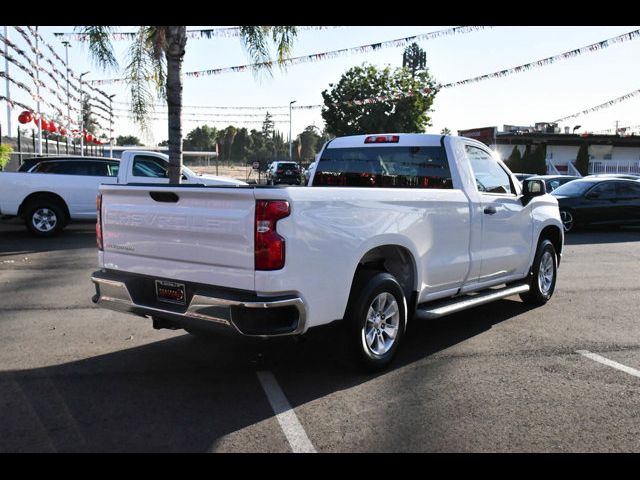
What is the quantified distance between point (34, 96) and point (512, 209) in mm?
22776

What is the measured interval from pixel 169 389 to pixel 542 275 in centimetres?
486

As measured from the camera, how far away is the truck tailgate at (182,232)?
401 centimetres

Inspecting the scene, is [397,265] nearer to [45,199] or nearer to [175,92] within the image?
[175,92]

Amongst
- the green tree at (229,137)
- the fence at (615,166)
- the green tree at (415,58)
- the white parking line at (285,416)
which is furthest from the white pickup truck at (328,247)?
the green tree at (229,137)

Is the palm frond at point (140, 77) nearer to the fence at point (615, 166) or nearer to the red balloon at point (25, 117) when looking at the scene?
the red balloon at point (25, 117)

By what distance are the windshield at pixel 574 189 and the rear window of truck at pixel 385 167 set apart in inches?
446

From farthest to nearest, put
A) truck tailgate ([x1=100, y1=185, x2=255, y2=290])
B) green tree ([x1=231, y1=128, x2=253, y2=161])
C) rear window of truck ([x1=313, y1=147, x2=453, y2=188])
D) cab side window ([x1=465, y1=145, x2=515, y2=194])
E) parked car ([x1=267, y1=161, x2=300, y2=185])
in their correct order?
green tree ([x1=231, y1=128, x2=253, y2=161]) < parked car ([x1=267, y1=161, x2=300, y2=185]) < cab side window ([x1=465, y1=145, x2=515, y2=194]) < rear window of truck ([x1=313, y1=147, x2=453, y2=188]) < truck tailgate ([x1=100, y1=185, x2=255, y2=290])

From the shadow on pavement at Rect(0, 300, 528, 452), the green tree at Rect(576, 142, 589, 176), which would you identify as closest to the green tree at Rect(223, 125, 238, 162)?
the green tree at Rect(576, 142, 589, 176)

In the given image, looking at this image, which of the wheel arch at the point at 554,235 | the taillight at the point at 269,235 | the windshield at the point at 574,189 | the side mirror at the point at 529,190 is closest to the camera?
the taillight at the point at 269,235

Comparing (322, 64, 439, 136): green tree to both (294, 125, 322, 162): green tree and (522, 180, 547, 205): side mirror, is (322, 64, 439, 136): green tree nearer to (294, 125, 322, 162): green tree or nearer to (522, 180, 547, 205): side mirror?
(522, 180, 547, 205): side mirror

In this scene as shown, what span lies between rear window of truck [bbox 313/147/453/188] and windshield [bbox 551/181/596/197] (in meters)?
11.3

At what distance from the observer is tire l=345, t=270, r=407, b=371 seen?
4.54 metres

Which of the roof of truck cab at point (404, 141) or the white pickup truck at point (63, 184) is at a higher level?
the roof of truck cab at point (404, 141)
